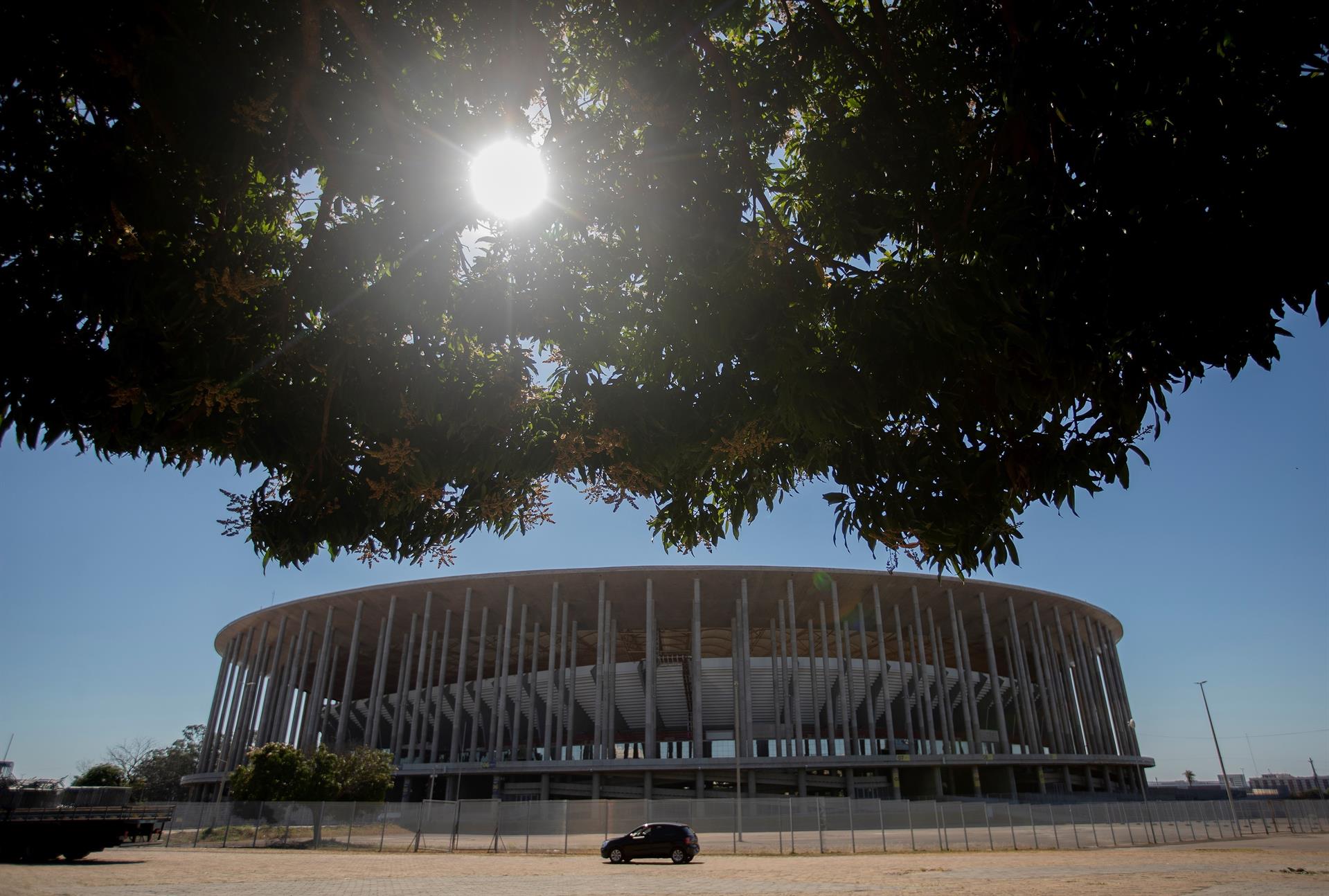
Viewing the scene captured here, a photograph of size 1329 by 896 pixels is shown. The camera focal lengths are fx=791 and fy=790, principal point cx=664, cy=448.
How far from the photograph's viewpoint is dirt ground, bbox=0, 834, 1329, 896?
672 inches

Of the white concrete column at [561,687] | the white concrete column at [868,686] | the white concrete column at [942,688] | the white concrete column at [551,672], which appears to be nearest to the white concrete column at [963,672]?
the white concrete column at [942,688]

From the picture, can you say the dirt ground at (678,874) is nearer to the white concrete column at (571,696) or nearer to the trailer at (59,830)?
the trailer at (59,830)

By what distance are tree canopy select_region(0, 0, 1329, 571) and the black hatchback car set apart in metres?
26.1

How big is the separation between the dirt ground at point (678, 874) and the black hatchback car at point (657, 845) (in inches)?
23.7

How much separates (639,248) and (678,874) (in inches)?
860

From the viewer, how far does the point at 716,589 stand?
6419 centimetres

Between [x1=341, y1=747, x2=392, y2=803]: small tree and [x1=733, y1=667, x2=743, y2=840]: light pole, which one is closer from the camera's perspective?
[x1=733, y1=667, x2=743, y2=840]: light pole

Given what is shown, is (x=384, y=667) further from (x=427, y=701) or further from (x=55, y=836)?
(x=55, y=836)

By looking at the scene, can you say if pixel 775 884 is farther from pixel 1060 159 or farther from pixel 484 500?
pixel 1060 159

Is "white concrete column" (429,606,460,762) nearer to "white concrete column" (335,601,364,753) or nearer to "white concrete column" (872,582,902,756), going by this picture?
"white concrete column" (335,601,364,753)

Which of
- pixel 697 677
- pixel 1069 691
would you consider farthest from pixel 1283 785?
pixel 697 677

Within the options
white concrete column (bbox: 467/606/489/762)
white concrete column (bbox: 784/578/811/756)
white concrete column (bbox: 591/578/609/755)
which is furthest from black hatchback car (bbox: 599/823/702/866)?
white concrete column (bbox: 467/606/489/762)

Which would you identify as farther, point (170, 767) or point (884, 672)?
point (170, 767)

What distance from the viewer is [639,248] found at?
21.7ft
